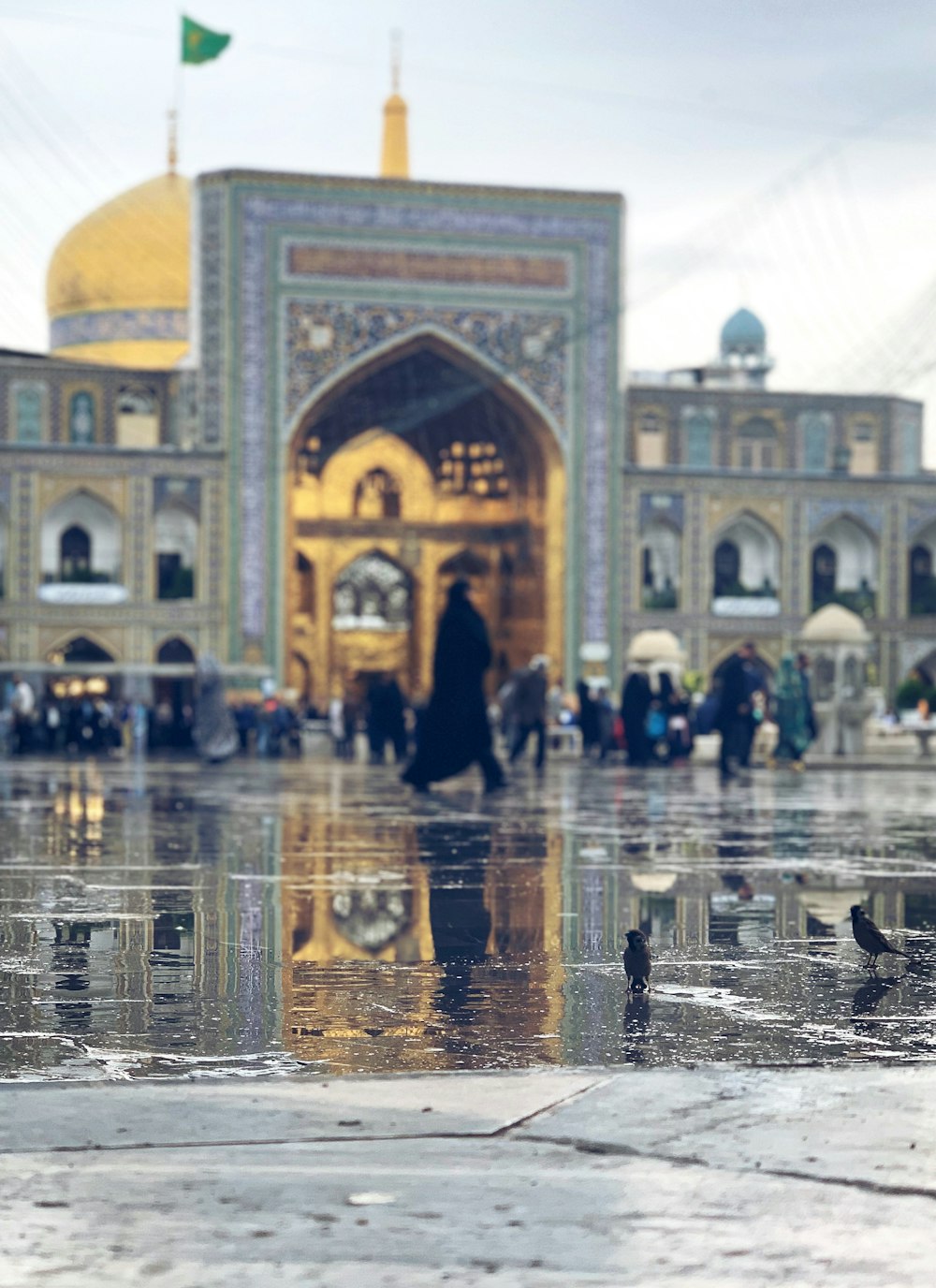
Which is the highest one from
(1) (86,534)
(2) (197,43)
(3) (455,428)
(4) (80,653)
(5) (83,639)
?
(2) (197,43)

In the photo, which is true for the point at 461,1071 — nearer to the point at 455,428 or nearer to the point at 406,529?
the point at 455,428

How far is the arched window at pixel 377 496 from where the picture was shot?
137ft

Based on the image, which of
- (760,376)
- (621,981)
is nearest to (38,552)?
(760,376)

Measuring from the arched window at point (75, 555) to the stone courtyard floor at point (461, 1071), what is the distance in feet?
85.5

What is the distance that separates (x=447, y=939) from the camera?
680cm

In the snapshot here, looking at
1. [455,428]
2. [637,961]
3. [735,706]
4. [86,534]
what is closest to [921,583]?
[455,428]

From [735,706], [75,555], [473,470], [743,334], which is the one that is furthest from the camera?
[743,334]

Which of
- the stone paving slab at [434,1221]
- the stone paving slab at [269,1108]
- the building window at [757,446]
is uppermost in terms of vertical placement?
the building window at [757,446]

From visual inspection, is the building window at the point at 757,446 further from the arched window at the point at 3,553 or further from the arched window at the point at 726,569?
the arched window at the point at 3,553

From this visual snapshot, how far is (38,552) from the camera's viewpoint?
3522cm

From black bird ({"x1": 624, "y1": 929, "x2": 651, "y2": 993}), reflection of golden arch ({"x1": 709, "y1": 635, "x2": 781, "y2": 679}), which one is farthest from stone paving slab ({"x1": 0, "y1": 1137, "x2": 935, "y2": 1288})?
reflection of golden arch ({"x1": 709, "y1": 635, "x2": 781, "y2": 679})

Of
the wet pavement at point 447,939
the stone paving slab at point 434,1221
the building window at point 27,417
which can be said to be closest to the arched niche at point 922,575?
the building window at point 27,417

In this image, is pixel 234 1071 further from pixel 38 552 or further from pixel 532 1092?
pixel 38 552

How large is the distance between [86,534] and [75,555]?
47 cm
